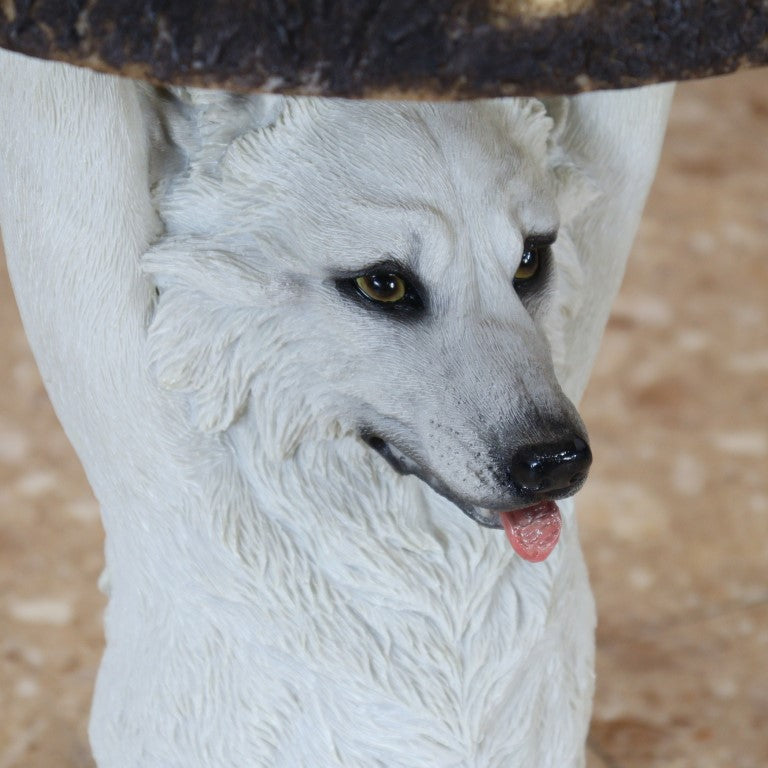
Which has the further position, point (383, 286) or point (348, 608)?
point (348, 608)

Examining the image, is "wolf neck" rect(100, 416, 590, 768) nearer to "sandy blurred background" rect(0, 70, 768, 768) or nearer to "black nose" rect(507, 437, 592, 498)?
"black nose" rect(507, 437, 592, 498)

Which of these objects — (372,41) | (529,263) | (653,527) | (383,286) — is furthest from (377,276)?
(653,527)

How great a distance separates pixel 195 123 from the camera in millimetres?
994

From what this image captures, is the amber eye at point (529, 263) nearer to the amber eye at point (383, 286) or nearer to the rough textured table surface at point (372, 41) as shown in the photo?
the amber eye at point (383, 286)

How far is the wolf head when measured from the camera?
936 millimetres

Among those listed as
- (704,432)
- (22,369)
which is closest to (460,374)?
(704,432)

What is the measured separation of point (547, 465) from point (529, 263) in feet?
0.56

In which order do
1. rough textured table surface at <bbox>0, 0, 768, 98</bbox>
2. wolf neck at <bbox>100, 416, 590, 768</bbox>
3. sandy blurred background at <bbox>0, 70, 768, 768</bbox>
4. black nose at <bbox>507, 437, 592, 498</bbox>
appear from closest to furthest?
rough textured table surface at <bbox>0, 0, 768, 98</bbox> → black nose at <bbox>507, 437, 592, 498</bbox> → wolf neck at <bbox>100, 416, 590, 768</bbox> → sandy blurred background at <bbox>0, 70, 768, 768</bbox>

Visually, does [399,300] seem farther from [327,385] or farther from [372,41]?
[372,41]

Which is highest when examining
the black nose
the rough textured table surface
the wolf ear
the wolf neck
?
the wolf ear

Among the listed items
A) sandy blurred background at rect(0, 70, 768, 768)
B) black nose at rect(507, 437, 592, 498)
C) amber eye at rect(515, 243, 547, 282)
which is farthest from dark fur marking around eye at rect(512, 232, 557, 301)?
sandy blurred background at rect(0, 70, 768, 768)

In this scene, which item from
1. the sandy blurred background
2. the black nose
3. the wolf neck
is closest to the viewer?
the black nose

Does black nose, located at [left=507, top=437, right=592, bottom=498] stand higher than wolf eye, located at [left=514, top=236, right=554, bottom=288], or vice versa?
wolf eye, located at [left=514, top=236, right=554, bottom=288]

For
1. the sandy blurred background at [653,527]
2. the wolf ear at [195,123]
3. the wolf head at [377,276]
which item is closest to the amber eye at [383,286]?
the wolf head at [377,276]
